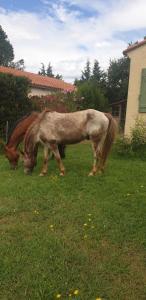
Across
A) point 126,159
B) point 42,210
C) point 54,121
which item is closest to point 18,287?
point 42,210

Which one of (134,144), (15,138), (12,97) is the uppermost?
(12,97)

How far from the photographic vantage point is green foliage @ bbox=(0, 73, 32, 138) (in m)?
11.9

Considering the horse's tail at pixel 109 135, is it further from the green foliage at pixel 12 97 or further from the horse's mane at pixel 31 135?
the green foliage at pixel 12 97

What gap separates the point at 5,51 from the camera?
55969 mm

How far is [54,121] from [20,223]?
Answer: 3.46 metres

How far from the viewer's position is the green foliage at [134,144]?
10.4 meters

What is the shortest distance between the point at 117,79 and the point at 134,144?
15189 mm

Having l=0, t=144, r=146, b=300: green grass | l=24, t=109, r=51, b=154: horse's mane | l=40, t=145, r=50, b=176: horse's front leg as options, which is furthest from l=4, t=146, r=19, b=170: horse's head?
l=0, t=144, r=146, b=300: green grass

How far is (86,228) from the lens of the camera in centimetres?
452

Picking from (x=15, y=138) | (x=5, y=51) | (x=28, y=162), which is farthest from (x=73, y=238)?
(x=5, y=51)

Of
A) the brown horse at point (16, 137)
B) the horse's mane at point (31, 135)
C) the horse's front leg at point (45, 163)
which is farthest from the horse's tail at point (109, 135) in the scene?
the brown horse at point (16, 137)

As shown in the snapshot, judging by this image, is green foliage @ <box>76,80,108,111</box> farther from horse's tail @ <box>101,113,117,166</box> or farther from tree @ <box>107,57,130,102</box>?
horse's tail @ <box>101,113,117,166</box>

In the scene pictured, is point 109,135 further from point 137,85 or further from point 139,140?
point 137,85

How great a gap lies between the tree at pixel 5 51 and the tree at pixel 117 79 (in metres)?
32.9
